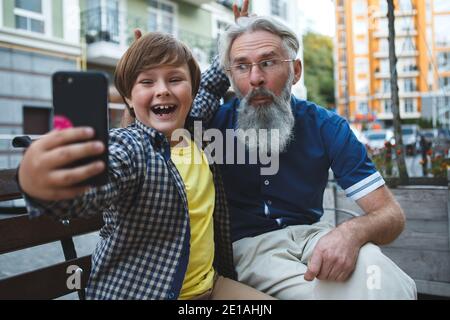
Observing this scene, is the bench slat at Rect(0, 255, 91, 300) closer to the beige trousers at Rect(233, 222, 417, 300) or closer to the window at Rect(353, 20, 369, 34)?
the beige trousers at Rect(233, 222, 417, 300)

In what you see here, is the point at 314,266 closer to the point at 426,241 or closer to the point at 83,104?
the point at 83,104

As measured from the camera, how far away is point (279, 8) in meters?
19.8

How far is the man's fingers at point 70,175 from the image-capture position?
94 centimetres

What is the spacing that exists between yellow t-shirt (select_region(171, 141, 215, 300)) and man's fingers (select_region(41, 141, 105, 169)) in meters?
0.71

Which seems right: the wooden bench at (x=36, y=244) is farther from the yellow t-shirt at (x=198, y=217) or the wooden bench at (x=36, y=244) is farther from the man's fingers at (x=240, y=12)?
the man's fingers at (x=240, y=12)

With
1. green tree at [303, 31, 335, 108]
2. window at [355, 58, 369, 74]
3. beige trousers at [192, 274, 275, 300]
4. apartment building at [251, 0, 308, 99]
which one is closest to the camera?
beige trousers at [192, 274, 275, 300]

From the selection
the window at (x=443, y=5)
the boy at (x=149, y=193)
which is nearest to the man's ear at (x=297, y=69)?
the boy at (x=149, y=193)

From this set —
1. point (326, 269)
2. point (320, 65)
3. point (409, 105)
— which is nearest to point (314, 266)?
point (326, 269)

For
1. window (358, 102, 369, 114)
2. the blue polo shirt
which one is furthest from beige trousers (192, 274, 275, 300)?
window (358, 102, 369, 114)

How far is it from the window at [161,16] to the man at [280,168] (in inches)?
489

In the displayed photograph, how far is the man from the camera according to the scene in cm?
186

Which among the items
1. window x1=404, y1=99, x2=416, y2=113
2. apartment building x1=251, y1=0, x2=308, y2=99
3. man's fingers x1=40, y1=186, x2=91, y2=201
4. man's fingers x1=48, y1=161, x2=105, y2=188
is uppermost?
apartment building x1=251, y1=0, x2=308, y2=99

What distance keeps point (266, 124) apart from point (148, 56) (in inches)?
26.3
